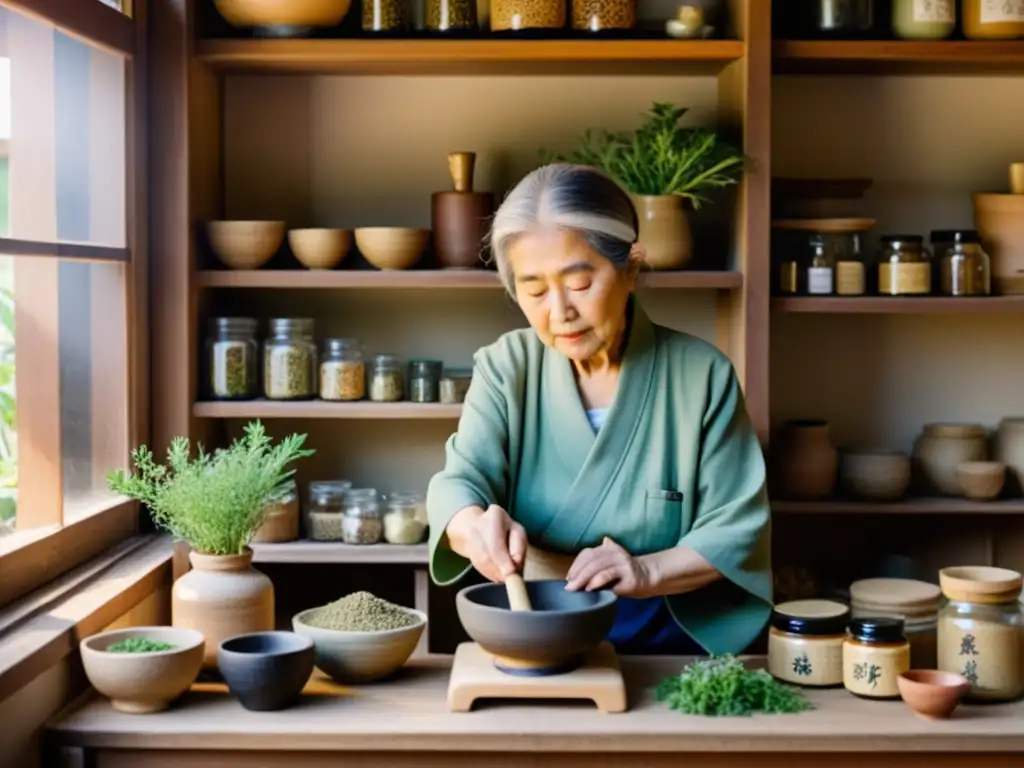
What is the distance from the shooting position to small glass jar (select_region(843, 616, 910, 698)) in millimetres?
2115

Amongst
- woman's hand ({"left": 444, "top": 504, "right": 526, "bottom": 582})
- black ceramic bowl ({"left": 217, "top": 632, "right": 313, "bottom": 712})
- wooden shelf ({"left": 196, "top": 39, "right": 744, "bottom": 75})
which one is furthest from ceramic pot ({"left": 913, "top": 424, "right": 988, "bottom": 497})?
black ceramic bowl ({"left": 217, "top": 632, "right": 313, "bottom": 712})

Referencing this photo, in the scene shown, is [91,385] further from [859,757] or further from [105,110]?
[859,757]

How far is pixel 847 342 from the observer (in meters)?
3.73

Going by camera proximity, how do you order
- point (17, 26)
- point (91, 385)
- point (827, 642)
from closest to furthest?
point (827, 642)
point (17, 26)
point (91, 385)

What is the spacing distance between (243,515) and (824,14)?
1.88 m

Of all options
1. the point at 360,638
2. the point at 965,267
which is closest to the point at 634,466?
the point at 360,638

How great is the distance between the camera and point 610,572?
222cm

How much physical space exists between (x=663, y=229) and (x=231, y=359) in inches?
41.6

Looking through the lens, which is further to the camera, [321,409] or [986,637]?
[321,409]

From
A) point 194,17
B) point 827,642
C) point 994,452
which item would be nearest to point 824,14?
point 994,452

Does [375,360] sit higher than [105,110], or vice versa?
[105,110]

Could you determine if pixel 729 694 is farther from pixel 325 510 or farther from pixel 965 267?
pixel 965 267

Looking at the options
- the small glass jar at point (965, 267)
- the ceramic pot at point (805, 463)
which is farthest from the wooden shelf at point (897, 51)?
the ceramic pot at point (805, 463)

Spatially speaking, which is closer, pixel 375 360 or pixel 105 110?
pixel 105 110
